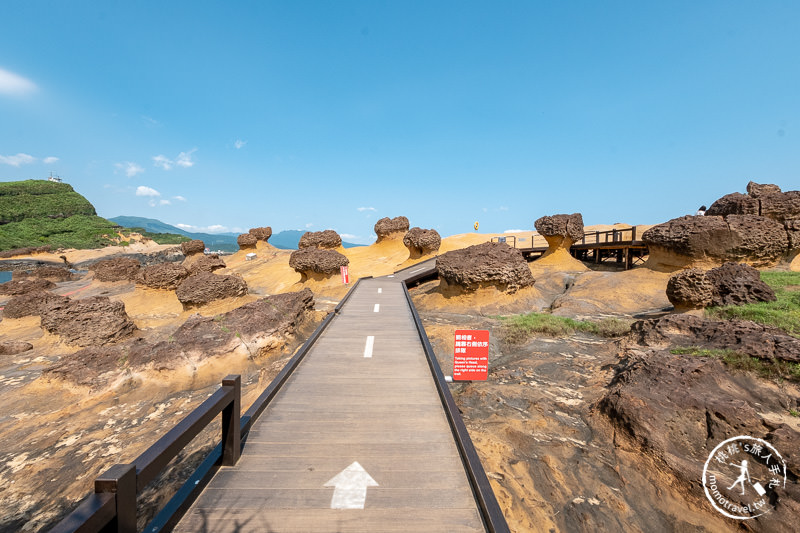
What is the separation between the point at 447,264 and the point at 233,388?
13427 millimetres

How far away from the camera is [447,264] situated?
52.7 ft

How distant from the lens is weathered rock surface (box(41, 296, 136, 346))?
11.8m

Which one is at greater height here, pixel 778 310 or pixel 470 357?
pixel 778 310

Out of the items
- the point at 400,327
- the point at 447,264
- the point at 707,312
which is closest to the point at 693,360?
the point at 707,312

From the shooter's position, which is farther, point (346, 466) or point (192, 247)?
point (192, 247)

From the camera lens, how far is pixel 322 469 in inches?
138

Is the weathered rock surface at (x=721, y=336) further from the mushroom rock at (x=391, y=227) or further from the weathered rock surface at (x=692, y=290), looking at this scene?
the mushroom rock at (x=391, y=227)

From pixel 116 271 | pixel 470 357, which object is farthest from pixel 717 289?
pixel 116 271

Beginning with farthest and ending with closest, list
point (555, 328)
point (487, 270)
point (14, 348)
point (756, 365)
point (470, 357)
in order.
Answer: point (487, 270)
point (14, 348)
point (555, 328)
point (470, 357)
point (756, 365)

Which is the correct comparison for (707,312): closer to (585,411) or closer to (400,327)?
(585,411)

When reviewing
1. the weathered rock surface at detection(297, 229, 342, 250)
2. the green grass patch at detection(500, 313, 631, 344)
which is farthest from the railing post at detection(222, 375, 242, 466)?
the weathered rock surface at detection(297, 229, 342, 250)

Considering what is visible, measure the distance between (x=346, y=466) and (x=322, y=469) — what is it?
0.27 metres

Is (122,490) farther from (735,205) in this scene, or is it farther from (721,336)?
(735,205)

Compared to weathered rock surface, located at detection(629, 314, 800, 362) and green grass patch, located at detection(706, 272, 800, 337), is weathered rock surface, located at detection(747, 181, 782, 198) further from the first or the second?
weathered rock surface, located at detection(629, 314, 800, 362)
